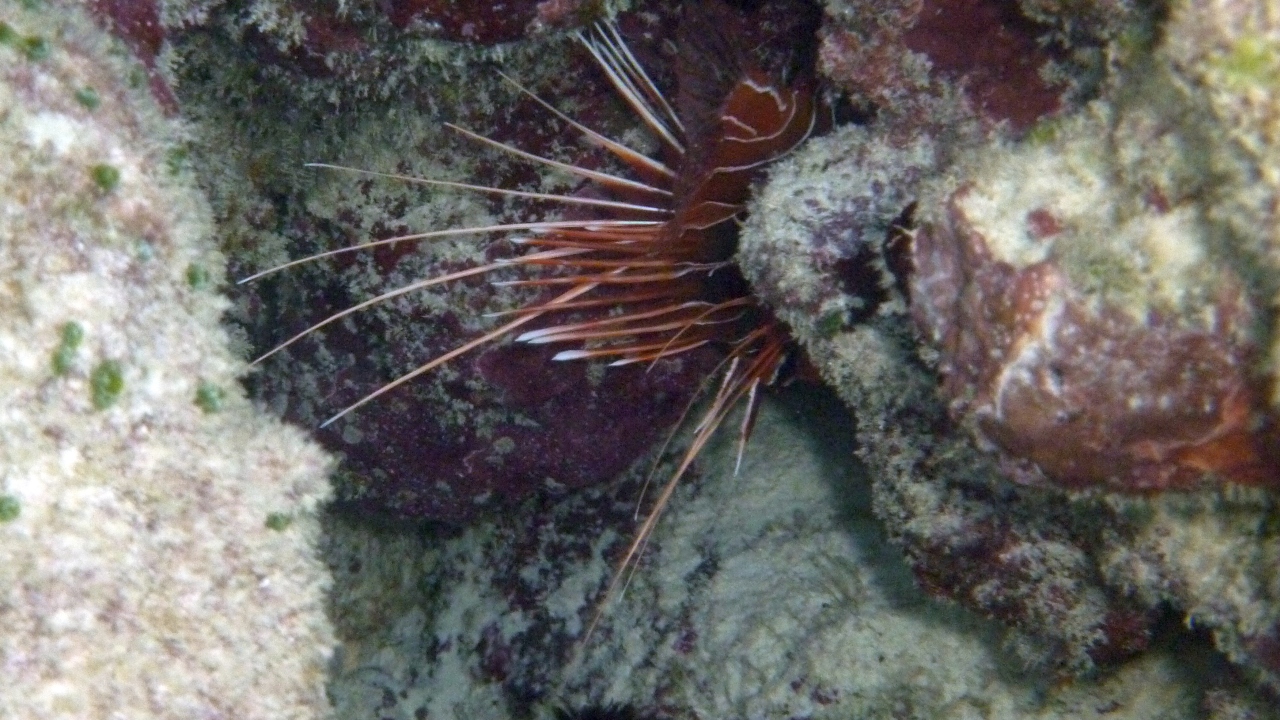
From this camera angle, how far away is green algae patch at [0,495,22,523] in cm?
157

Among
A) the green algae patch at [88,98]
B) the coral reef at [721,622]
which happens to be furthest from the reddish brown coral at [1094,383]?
the green algae patch at [88,98]

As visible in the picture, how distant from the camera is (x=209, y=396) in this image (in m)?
1.77

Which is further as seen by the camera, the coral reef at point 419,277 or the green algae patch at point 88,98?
the coral reef at point 419,277

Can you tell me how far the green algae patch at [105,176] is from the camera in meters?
1.73

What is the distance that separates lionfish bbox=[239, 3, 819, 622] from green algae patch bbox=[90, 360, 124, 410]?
2.28ft

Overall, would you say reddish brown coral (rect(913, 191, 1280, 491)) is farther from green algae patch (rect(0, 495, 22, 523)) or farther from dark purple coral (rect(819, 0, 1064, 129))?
green algae patch (rect(0, 495, 22, 523))

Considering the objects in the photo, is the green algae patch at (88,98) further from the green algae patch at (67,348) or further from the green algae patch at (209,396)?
the green algae patch at (209,396)

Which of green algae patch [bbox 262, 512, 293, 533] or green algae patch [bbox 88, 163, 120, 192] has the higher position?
green algae patch [bbox 88, 163, 120, 192]

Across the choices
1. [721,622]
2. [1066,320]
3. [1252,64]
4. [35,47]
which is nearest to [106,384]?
[35,47]

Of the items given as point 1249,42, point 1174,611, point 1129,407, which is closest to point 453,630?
point 1174,611

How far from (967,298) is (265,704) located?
69.0 inches

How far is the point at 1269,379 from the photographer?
1.57 metres

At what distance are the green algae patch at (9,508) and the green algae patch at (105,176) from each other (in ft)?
2.10

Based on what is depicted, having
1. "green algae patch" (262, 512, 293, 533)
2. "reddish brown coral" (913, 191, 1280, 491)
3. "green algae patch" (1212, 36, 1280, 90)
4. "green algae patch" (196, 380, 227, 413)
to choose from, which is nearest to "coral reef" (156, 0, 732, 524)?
"green algae patch" (196, 380, 227, 413)
